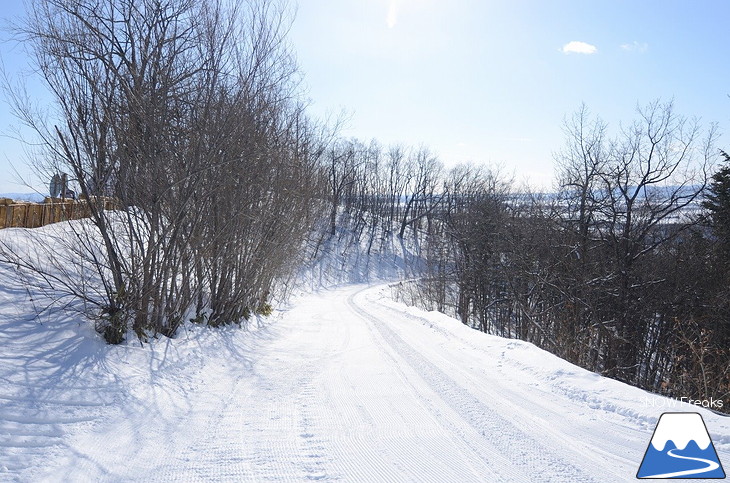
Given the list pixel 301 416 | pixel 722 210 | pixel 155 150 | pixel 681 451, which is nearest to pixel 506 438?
pixel 681 451

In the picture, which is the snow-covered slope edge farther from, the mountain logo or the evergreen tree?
the evergreen tree

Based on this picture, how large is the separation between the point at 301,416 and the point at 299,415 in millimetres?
49

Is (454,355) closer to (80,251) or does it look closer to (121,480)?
(121,480)

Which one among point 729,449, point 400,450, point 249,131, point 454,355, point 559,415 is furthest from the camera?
point 249,131

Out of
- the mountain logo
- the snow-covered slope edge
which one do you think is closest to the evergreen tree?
the snow-covered slope edge

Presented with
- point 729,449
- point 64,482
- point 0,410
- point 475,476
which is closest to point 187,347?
point 0,410

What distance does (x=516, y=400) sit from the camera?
5574mm

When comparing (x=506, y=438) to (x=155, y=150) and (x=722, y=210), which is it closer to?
(x=155, y=150)

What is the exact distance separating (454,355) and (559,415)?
3.53 m

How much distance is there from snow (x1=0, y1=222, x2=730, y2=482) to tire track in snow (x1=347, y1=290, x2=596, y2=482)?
18 millimetres

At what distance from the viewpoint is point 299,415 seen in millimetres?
5230

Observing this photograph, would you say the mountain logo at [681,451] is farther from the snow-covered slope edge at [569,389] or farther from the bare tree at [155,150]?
the bare tree at [155,150]

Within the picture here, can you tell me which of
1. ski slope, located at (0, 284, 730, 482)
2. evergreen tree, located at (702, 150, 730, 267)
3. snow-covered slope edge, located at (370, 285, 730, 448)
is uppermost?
evergreen tree, located at (702, 150, 730, 267)

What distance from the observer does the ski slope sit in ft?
12.4
